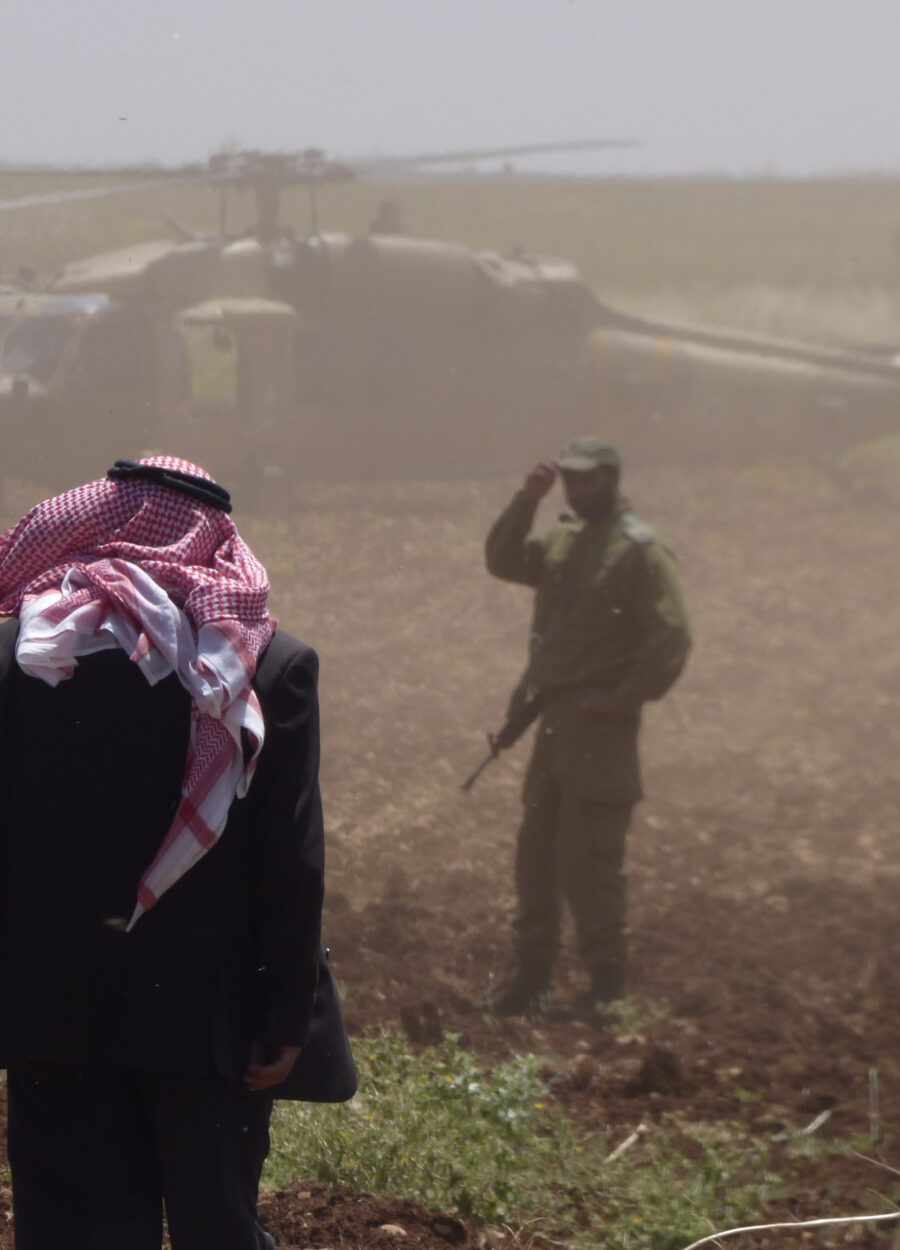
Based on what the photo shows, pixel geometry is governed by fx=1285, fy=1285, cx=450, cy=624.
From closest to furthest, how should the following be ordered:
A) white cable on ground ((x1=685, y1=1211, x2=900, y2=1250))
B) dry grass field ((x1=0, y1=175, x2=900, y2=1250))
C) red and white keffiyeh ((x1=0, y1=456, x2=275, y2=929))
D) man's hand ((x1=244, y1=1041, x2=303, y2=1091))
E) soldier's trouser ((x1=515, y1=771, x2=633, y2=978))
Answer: red and white keffiyeh ((x1=0, y1=456, x2=275, y2=929)), man's hand ((x1=244, y1=1041, x2=303, y2=1091)), white cable on ground ((x1=685, y1=1211, x2=900, y2=1250)), dry grass field ((x1=0, y1=175, x2=900, y2=1250)), soldier's trouser ((x1=515, y1=771, x2=633, y2=978))

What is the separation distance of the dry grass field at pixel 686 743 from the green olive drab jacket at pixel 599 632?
922 millimetres


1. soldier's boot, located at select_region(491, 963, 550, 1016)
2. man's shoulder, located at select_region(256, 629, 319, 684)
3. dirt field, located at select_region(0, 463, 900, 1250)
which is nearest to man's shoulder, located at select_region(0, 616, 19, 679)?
man's shoulder, located at select_region(256, 629, 319, 684)

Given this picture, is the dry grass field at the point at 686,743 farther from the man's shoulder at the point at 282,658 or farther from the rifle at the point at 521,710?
the man's shoulder at the point at 282,658

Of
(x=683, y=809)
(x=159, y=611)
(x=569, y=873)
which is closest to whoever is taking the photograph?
(x=159, y=611)

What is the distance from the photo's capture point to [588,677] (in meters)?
4.28

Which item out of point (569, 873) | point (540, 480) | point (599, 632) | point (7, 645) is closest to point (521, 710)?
point (599, 632)

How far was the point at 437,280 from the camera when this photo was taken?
784 cm

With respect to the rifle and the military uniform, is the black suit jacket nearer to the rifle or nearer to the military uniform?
the military uniform

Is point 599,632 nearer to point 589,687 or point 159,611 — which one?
point 589,687

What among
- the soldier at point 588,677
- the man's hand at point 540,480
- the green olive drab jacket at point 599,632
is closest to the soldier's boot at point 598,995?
the soldier at point 588,677

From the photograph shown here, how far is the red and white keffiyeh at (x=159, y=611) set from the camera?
1.69 m

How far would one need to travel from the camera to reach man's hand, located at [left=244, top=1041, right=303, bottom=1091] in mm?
1798

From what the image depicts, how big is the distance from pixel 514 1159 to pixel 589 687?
1.68 meters

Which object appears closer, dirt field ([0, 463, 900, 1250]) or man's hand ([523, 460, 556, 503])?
dirt field ([0, 463, 900, 1250])
